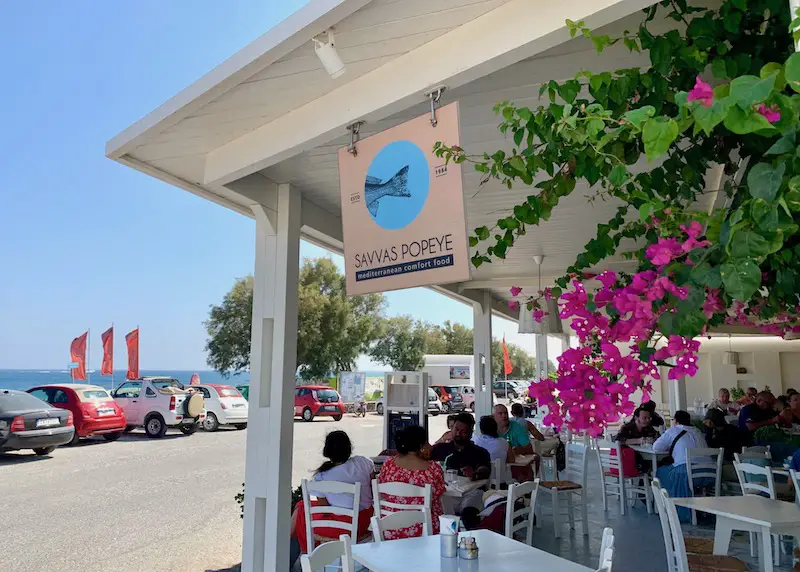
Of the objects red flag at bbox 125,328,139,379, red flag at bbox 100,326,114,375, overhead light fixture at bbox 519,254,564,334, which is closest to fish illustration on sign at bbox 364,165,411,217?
overhead light fixture at bbox 519,254,564,334

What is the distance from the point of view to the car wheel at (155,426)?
47.2ft

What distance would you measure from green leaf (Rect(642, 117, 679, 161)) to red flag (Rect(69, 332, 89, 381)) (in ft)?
68.5

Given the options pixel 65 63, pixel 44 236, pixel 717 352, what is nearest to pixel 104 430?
pixel 717 352

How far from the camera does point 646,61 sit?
2.64 m

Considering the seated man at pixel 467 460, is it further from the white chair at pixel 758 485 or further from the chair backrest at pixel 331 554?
the chair backrest at pixel 331 554

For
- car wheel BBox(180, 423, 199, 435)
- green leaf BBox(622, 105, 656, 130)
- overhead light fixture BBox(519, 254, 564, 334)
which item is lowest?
car wheel BBox(180, 423, 199, 435)

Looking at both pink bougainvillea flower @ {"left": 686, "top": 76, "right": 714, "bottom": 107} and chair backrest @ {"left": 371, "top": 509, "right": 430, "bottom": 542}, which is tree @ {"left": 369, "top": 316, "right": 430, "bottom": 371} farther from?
pink bougainvillea flower @ {"left": 686, "top": 76, "right": 714, "bottom": 107}

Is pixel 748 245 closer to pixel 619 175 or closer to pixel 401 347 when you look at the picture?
pixel 619 175

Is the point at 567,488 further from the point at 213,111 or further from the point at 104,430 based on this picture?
the point at 104,430

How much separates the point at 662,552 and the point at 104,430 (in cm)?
1223

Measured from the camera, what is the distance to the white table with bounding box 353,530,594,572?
8.27 ft

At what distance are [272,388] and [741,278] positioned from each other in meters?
3.41

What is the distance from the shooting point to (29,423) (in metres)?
10.5

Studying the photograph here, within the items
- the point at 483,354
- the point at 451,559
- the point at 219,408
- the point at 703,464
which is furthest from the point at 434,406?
the point at 451,559
